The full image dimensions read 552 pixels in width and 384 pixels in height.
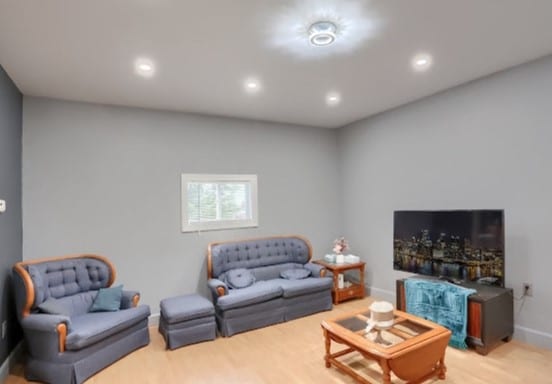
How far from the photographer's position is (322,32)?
2426 millimetres

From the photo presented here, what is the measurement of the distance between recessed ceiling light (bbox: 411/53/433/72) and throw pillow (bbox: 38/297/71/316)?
399cm

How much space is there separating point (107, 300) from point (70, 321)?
0.50 m

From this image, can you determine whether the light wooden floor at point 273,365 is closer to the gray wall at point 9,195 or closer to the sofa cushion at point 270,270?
the gray wall at point 9,195

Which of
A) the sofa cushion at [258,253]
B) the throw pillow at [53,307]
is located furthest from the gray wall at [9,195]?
the sofa cushion at [258,253]

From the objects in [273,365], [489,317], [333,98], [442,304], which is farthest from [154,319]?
[489,317]

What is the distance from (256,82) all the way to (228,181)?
5.53 ft

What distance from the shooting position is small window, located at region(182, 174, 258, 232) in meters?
4.41

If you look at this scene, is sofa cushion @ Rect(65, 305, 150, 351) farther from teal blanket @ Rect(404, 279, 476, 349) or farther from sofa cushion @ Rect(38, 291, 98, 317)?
teal blanket @ Rect(404, 279, 476, 349)

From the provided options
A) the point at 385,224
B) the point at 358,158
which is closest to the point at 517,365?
the point at 385,224

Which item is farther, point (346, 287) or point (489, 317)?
point (346, 287)

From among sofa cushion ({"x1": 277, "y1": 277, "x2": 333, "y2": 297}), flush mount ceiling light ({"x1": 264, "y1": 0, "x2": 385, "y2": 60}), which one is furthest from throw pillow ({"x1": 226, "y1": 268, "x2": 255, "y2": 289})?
flush mount ceiling light ({"x1": 264, "y1": 0, "x2": 385, "y2": 60})

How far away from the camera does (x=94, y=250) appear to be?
3.85 meters

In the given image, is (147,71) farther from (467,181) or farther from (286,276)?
(467,181)

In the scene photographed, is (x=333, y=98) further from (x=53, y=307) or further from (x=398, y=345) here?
(x=53, y=307)
